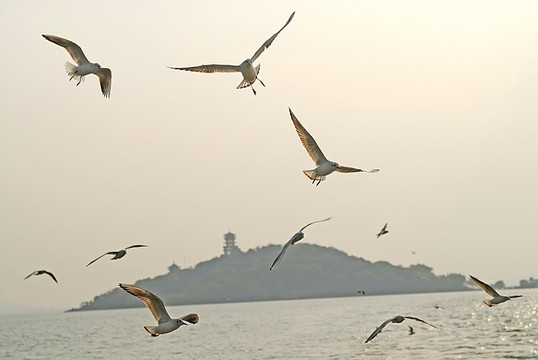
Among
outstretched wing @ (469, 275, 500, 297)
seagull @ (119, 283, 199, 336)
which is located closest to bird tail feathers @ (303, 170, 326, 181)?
outstretched wing @ (469, 275, 500, 297)

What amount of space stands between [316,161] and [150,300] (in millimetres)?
7903

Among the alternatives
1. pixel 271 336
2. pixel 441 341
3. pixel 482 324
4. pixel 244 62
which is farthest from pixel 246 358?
pixel 244 62

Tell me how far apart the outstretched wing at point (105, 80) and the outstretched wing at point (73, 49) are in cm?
54

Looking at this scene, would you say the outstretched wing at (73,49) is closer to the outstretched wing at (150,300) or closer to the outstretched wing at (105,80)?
the outstretched wing at (105,80)

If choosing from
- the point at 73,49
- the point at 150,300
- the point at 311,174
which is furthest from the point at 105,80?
the point at 150,300

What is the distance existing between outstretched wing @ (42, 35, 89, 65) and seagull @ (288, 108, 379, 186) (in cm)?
633

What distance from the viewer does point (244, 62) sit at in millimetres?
23172

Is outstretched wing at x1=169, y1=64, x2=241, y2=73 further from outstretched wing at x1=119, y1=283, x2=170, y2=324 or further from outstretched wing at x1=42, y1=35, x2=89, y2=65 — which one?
outstretched wing at x1=119, y1=283, x2=170, y2=324

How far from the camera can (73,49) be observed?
81.8 ft

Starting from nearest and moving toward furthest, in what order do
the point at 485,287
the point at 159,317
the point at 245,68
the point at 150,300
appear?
the point at 150,300 → the point at 159,317 → the point at 245,68 → the point at 485,287

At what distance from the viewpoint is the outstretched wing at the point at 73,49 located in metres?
24.5

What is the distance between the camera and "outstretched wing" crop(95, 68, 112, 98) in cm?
2542

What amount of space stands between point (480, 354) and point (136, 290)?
35.0 m

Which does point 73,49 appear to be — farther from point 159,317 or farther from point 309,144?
point 159,317
